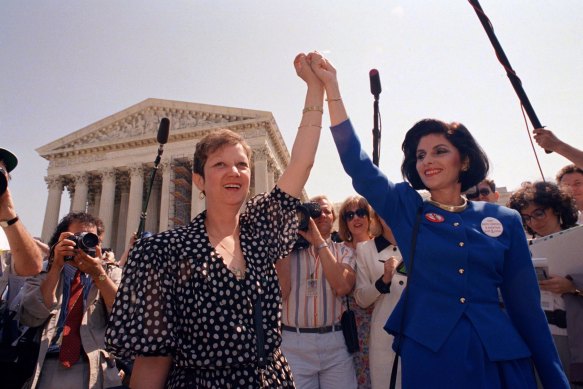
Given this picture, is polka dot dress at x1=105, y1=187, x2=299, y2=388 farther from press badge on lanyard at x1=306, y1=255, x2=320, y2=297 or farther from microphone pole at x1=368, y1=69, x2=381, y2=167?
press badge on lanyard at x1=306, y1=255, x2=320, y2=297

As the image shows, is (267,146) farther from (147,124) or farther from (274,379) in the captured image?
(274,379)

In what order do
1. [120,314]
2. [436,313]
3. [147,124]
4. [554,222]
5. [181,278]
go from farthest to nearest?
[147,124] < [554,222] < [436,313] < [181,278] < [120,314]

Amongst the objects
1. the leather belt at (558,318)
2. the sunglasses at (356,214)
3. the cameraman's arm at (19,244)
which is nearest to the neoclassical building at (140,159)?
the sunglasses at (356,214)

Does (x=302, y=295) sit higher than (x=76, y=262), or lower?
lower

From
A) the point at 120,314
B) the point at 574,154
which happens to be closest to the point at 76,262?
the point at 120,314

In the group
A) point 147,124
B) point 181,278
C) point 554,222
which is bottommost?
point 181,278

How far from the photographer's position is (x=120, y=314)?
1.61 meters

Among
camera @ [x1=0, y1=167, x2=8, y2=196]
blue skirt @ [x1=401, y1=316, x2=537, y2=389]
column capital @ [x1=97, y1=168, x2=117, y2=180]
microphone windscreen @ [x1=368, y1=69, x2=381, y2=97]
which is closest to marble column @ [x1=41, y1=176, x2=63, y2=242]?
column capital @ [x1=97, y1=168, x2=117, y2=180]

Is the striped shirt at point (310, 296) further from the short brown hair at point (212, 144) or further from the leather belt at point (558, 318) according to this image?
the short brown hair at point (212, 144)

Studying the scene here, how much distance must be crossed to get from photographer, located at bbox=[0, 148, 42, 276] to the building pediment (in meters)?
30.0

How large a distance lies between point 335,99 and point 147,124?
119 feet

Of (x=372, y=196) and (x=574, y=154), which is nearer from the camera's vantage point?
(x=372, y=196)

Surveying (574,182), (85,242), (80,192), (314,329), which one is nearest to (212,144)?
(85,242)

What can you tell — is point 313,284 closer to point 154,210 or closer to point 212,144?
point 212,144
